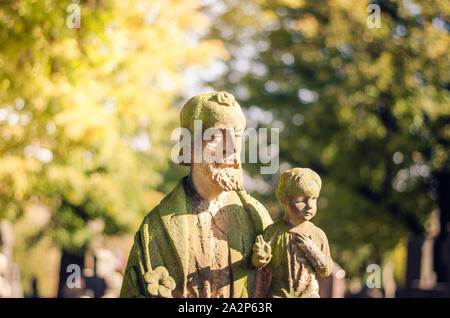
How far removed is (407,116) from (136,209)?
7.66 metres

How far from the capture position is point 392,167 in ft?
54.0

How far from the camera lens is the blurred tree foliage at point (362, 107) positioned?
627 inches

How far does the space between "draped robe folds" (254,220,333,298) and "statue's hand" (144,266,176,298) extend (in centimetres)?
67

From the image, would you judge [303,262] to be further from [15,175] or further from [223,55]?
[223,55]

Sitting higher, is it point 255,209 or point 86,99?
point 86,99

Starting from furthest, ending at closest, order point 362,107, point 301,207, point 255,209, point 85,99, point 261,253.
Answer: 1. point 362,107
2. point 85,99
3. point 255,209
4. point 301,207
5. point 261,253

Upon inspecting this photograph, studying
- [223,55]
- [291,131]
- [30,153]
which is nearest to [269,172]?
[291,131]

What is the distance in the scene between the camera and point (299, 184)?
3773mm

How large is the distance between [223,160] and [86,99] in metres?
6.57

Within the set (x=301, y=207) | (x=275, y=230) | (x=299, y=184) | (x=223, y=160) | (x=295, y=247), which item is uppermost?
(x=223, y=160)

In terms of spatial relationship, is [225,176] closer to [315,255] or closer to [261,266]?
[261,266]

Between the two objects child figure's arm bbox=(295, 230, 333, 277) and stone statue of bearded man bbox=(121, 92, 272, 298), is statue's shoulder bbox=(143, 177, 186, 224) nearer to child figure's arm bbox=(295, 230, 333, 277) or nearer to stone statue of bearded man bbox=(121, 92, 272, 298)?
stone statue of bearded man bbox=(121, 92, 272, 298)

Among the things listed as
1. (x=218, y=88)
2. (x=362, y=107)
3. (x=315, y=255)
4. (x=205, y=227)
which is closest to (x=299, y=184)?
(x=315, y=255)
